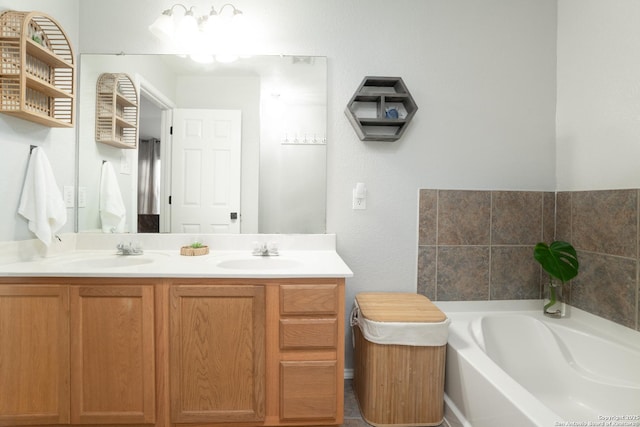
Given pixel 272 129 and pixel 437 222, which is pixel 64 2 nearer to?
pixel 272 129

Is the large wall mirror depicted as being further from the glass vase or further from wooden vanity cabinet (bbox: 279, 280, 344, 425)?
the glass vase

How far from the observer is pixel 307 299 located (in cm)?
143

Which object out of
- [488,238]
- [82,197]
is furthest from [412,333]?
[82,197]

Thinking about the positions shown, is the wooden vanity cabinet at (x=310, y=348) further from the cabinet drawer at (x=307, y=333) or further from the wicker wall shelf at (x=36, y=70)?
the wicker wall shelf at (x=36, y=70)

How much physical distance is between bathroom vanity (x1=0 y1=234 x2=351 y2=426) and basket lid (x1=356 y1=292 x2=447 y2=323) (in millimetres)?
253

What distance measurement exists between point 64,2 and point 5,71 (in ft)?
2.37

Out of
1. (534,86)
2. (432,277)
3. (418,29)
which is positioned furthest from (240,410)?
(534,86)

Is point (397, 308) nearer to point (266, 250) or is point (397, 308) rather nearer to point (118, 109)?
point (266, 250)

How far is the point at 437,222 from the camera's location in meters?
2.02

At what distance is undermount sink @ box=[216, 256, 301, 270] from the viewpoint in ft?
5.73

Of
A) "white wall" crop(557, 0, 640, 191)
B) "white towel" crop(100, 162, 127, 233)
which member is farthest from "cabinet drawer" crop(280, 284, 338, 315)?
"white wall" crop(557, 0, 640, 191)

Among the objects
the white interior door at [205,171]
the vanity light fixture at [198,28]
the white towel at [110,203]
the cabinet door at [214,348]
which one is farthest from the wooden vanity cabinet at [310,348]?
the vanity light fixture at [198,28]

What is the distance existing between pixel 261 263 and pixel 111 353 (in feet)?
2.56

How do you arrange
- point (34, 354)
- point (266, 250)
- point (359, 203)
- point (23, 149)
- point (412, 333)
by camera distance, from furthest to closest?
point (359, 203) < point (266, 250) < point (23, 149) < point (412, 333) < point (34, 354)
